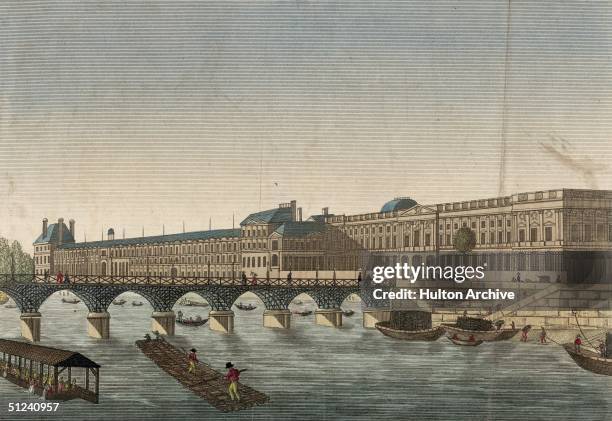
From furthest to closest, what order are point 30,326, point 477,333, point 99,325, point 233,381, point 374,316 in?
point 99,325, point 30,326, point 374,316, point 477,333, point 233,381

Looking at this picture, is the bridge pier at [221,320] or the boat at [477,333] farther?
the bridge pier at [221,320]

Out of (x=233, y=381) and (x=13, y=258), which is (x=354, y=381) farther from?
(x=13, y=258)

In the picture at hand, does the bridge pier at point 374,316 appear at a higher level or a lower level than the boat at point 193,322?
higher

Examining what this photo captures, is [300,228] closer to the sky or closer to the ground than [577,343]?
closer to the sky

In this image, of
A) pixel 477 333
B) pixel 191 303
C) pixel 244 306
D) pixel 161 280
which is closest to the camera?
pixel 477 333

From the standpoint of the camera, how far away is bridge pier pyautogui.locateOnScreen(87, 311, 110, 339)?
9.04 meters

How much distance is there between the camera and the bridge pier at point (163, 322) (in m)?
9.06

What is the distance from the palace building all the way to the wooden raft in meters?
0.98

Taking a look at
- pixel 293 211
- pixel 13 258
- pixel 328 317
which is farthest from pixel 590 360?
pixel 13 258

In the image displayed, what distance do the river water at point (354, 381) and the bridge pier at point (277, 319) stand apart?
15 centimetres

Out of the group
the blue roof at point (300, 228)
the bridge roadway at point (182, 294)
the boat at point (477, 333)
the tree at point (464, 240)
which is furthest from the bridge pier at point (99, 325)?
the tree at point (464, 240)

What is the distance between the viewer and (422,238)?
876 cm

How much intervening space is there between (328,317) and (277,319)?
1.87 feet

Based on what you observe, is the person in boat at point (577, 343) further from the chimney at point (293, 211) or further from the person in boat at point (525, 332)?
the chimney at point (293, 211)
